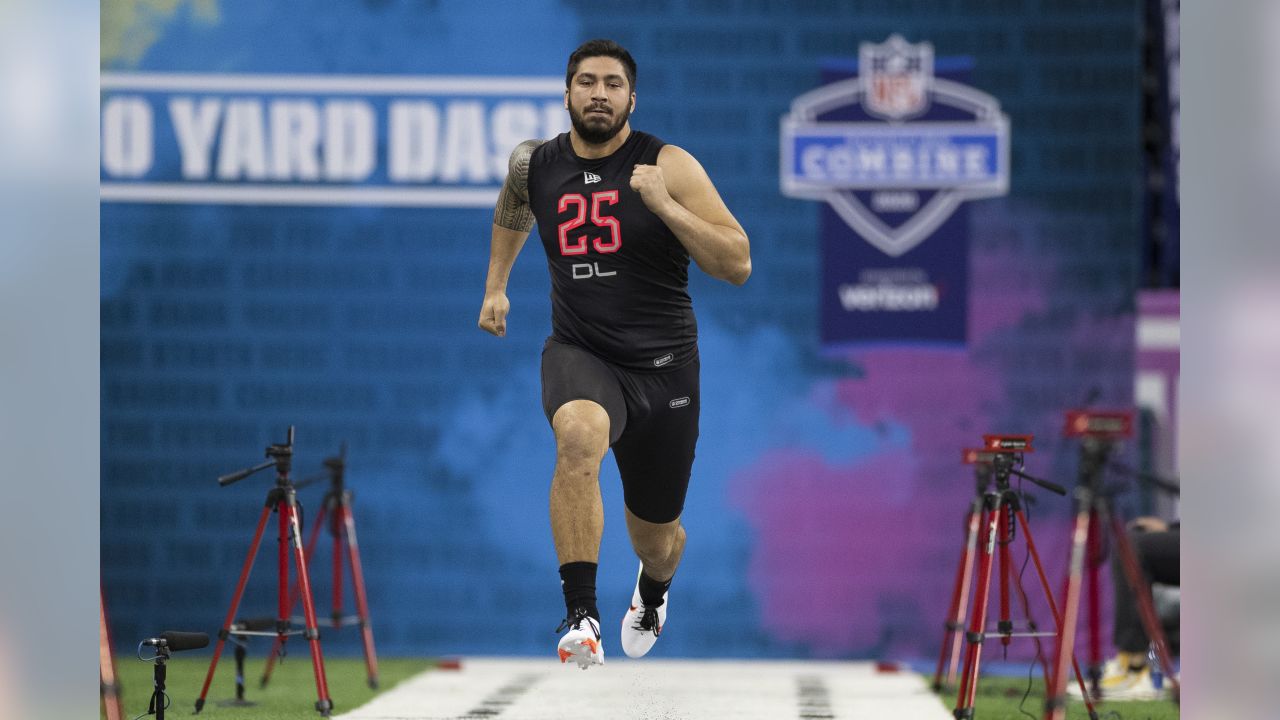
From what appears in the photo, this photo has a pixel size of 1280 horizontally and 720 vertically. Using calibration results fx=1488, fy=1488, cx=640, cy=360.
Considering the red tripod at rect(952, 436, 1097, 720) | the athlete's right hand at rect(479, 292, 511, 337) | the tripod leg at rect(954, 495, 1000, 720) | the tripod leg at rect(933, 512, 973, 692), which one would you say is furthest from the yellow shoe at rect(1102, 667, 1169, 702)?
the athlete's right hand at rect(479, 292, 511, 337)

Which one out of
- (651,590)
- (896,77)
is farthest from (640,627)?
(896,77)

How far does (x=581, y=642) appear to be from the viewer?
12.1 ft

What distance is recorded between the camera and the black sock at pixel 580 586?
12.5ft

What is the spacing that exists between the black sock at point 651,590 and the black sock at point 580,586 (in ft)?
3.64

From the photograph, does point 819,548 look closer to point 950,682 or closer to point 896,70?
point 950,682

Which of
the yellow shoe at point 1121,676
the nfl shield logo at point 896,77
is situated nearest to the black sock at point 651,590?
the yellow shoe at point 1121,676

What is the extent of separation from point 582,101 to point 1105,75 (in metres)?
4.28

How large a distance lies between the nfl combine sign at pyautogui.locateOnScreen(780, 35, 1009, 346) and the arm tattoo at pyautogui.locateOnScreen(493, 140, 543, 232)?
→ 3.16 m

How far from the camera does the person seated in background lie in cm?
589

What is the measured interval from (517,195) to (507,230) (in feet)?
0.46

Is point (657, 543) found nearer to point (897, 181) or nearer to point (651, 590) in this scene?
point (651, 590)

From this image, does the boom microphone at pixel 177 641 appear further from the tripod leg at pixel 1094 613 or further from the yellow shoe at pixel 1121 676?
the yellow shoe at pixel 1121 676

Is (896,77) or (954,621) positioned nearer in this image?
(954,621)

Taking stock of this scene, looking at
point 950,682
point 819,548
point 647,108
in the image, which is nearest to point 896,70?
point 647,108
